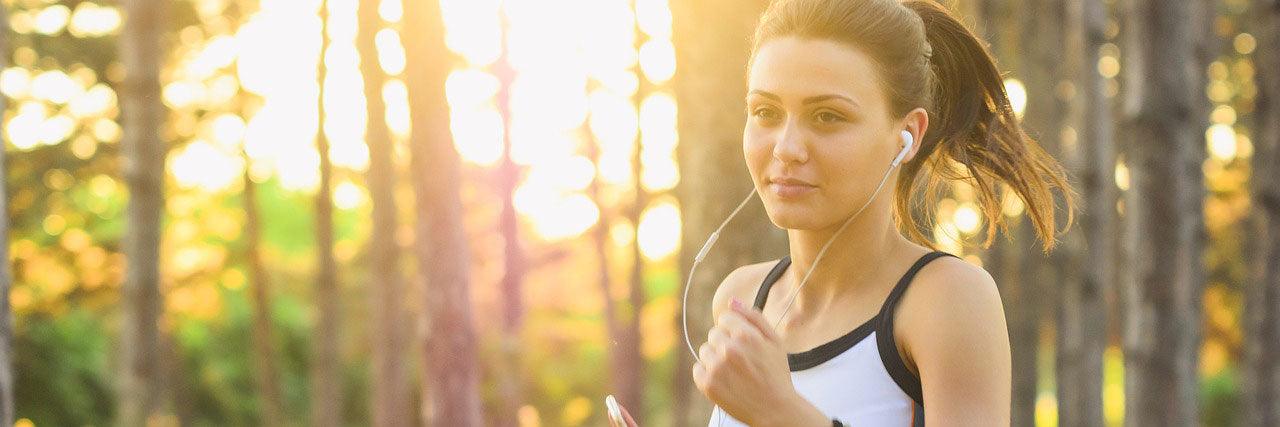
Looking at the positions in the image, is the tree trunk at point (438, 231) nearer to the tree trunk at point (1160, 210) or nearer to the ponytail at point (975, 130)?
the tree trunk at point (1160, 210)

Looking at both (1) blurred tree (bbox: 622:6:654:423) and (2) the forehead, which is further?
(1) blurred tree (bbox: 622:6:654:423)

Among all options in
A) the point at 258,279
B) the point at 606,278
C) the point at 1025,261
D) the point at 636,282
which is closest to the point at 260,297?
the point at 258,279

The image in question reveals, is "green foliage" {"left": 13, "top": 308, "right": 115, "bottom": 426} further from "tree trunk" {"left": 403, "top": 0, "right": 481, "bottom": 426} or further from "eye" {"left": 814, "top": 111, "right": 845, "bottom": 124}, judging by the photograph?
"eye" {"left": 814, "top": 111, "right": 845, "bottom": 124}

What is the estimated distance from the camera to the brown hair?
2.40 metres

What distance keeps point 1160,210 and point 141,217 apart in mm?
6785

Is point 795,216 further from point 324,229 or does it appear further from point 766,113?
point 324,229

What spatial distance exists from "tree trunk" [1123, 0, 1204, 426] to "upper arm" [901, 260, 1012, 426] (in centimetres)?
474

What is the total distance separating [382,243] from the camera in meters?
11.7

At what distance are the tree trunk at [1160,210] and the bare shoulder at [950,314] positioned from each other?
4705 millimetres

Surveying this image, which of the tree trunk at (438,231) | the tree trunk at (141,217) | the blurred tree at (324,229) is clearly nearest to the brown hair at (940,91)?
the tree trunk at (438,231)

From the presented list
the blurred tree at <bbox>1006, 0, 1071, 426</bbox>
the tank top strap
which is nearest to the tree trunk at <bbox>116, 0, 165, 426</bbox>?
the blurred tree at <bbox>1006, 0, 1071, 426</bbox>

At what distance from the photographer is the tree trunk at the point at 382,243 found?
11.1 m

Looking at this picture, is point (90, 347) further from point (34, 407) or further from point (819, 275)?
point (819, 275)

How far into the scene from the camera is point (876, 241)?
2486 mm
